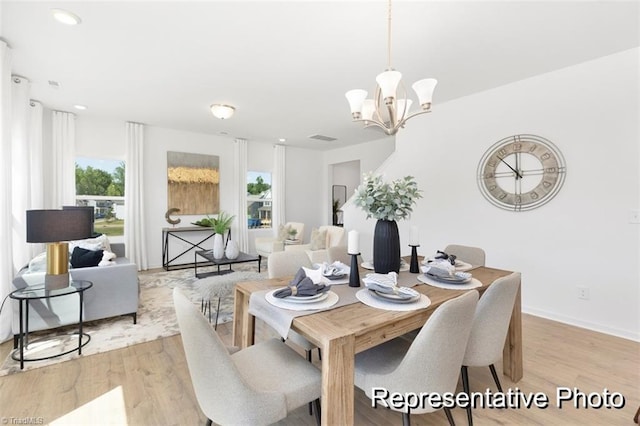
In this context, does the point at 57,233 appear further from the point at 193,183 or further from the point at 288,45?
the point at 193,183

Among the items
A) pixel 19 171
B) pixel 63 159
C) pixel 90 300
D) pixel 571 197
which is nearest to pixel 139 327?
pixel 90 300

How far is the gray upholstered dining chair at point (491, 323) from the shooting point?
1558mm

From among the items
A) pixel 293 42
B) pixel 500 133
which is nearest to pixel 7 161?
pixel 293 42

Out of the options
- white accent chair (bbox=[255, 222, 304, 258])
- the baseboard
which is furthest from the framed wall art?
the baseboard

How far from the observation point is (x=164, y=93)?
3.71m

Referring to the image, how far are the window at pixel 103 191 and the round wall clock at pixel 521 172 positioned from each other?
226 inches

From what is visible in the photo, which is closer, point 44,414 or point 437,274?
point 44,414

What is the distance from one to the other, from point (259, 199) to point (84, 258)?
4095mm

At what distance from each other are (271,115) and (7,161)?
3.08 meters

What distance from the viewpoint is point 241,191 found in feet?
20.7

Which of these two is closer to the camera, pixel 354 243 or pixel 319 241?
pixel 354 243

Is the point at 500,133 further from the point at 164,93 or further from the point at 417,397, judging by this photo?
the point at 164,93

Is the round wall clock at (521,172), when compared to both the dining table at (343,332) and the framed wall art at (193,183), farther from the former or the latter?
the framed wall art at (193,183)

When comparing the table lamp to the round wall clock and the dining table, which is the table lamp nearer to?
the dining table
